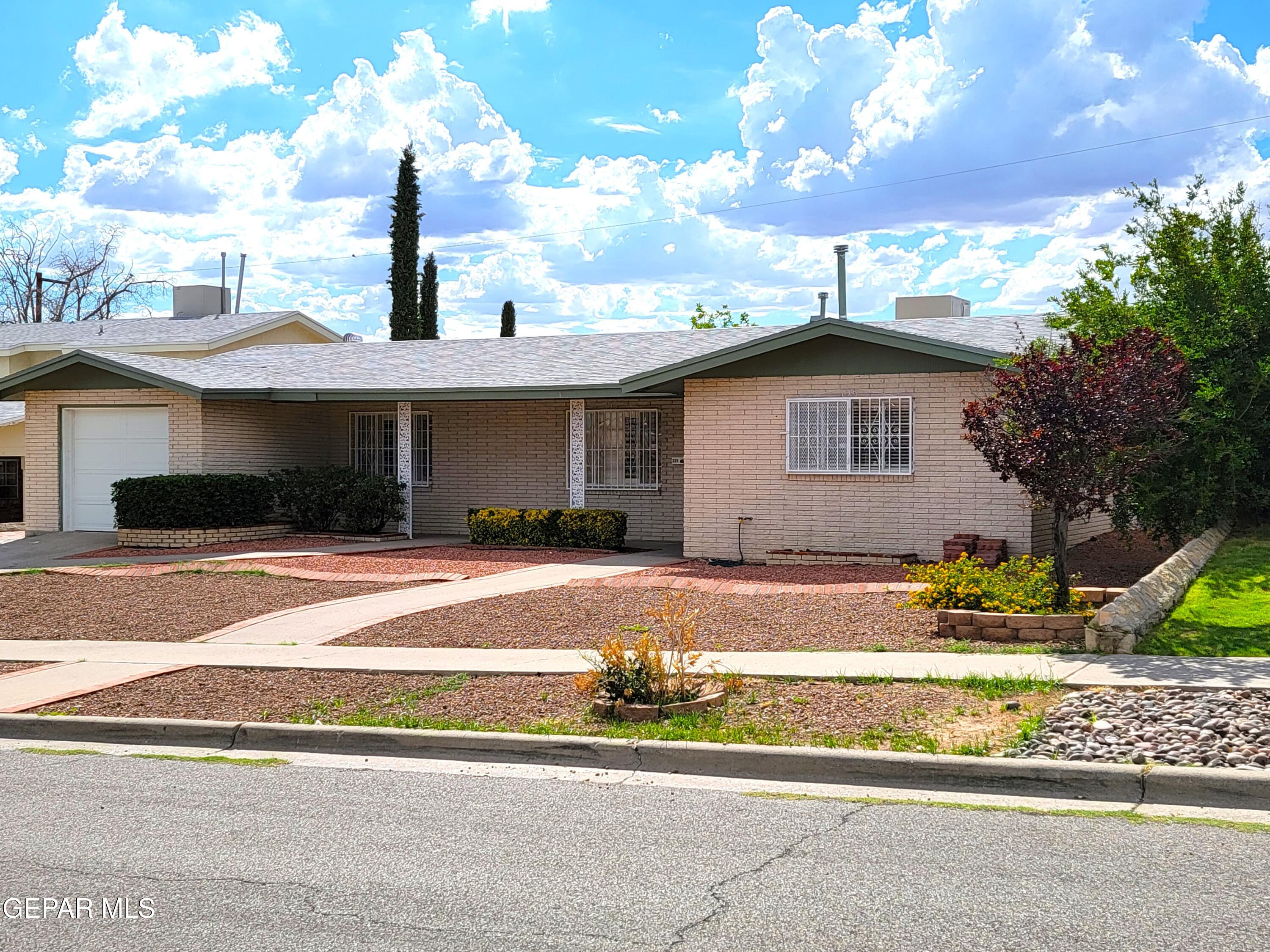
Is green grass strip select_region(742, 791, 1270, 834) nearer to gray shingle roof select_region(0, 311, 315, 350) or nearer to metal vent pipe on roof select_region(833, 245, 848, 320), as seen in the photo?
metal vent pipe on roof select_region(833, 245, 848, 320)

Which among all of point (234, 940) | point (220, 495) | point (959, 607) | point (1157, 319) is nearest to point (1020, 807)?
point (234, 940)

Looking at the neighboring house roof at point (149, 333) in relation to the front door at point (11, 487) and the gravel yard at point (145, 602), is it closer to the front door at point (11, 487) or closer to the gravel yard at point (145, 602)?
the front door at point (11, 487)

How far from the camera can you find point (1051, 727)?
7.37m

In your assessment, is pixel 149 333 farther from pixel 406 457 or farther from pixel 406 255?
pixel 406 457

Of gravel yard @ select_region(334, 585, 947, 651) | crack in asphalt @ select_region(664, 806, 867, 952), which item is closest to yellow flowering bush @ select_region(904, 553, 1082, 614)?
gravel yard @ select_region(334, 585, 947, 651)

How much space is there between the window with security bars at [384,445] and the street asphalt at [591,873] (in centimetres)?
1739

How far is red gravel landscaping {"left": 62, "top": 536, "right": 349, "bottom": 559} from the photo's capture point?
764 inches

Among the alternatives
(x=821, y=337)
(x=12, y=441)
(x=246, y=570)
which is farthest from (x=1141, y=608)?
(x=12, y=441)

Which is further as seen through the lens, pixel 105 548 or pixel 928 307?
pixel 928 307

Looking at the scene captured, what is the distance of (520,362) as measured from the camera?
2328 cm

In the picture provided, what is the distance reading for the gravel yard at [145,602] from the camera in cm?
1243

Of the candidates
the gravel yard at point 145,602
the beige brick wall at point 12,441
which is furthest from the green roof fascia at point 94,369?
the beige brick wall at point 12,441

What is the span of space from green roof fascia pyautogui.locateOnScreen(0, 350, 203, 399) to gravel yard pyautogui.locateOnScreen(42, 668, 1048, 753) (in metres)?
11.9

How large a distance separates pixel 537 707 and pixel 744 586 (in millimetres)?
6366
